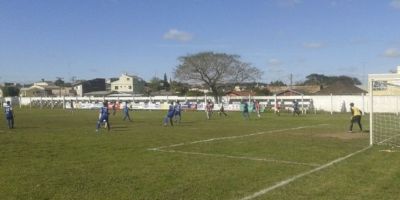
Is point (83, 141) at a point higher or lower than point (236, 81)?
lower

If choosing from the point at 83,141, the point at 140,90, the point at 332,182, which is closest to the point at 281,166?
the point at 332,182

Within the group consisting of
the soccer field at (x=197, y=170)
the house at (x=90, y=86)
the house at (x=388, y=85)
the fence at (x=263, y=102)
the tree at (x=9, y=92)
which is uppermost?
the house at (x=90, y=86)

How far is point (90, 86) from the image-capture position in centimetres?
15875

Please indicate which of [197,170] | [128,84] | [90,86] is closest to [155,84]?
[128,84]

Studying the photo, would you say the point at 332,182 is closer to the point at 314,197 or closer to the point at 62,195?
the point at 314,197

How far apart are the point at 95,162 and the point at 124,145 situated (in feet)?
15.9

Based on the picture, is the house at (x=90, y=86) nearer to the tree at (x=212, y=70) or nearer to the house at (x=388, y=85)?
the tree at (x=212, y=70)

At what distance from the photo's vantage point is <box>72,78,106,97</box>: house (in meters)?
152

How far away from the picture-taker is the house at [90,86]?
15212 cm

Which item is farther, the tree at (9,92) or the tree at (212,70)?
the tree at (9,92)

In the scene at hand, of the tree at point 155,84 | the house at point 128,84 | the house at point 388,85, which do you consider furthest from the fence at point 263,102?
the house at point 128,84

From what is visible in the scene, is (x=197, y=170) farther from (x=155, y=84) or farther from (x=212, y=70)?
(x=155, y=84)

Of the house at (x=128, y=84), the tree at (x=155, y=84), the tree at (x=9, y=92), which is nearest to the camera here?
the tree at (x=155, y=84)

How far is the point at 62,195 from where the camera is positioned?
10.1m
